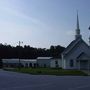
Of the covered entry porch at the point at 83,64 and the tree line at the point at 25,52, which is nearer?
the covered entry porch at the point at 83,64

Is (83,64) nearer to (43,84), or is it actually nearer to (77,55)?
(77,55)

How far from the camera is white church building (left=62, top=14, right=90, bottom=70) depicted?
239 ft

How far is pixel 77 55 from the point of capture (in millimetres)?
73812

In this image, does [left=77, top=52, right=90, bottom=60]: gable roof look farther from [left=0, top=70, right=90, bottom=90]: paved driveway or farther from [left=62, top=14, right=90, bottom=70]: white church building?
[left=0, top=70, right=90, bottom=90]: paved driveway

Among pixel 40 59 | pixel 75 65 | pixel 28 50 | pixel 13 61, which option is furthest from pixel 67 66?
pixel 28 50

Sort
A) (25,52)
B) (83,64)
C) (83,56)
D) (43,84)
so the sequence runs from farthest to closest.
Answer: (25,52) → (83,64) → (83,56) → (43,84)

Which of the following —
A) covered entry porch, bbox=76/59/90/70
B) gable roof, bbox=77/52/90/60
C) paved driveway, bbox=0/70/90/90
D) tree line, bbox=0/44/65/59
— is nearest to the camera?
paved driveway, bbox=0/70/90/90

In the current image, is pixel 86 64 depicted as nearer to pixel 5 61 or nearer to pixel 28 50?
pixel 5 61

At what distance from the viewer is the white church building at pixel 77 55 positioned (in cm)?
7281

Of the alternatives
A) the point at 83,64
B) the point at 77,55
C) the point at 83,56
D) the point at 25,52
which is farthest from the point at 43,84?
the point at 25,52

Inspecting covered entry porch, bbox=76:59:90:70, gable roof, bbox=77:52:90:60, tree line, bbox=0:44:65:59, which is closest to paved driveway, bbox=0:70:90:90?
gable roof, bbox=77:52:90:60

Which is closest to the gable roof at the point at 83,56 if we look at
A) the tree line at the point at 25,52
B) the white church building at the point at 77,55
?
the white church building at the point at 77,55

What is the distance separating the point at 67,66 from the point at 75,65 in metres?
1.84

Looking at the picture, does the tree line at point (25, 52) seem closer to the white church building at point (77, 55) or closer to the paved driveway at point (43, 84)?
the white church building at point (77, 55)
